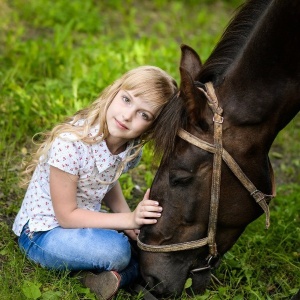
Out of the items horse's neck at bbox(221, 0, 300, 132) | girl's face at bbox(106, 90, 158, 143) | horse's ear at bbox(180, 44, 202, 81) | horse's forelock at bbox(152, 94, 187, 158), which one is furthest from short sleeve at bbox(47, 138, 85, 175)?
horse's neck at bbox(221, 0, 300, 132)

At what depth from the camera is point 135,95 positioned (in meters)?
3.10

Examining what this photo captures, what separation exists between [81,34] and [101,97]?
11.2ft

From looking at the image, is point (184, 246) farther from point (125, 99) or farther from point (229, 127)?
point (125, 99)

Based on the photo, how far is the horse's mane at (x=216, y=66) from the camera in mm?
2928

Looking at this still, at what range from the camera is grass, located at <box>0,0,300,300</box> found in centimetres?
339

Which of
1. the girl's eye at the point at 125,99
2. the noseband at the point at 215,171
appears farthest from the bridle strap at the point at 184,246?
the girl's eye at the point at 125,99

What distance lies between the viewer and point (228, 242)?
10.2ft

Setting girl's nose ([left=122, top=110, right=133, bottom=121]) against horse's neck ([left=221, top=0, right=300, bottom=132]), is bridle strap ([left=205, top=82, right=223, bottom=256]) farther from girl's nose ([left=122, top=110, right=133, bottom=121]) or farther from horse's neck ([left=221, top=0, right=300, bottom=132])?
girl's nose ([left=122, top=110, right=133, bottom=121])

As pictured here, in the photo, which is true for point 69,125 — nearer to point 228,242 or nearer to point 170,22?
point 228,242

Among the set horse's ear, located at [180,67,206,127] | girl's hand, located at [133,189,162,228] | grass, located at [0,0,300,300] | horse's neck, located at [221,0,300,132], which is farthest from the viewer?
grass, located at [0,0,300,300]

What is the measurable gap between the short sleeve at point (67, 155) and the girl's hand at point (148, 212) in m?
0.36

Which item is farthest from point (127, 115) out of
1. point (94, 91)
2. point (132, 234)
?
point (94, 91)

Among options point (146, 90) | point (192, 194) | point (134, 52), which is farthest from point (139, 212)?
point (134, 52)

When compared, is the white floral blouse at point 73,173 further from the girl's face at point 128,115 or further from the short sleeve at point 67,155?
the girl's face at point 128,115
